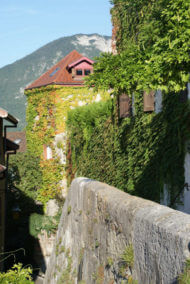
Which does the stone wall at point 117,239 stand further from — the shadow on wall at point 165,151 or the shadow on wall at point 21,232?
the shadow on wall at point 21,232

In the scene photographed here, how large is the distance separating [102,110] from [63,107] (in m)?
8.01

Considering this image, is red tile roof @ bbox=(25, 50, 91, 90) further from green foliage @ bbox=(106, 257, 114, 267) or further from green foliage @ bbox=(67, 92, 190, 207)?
green foliage @ bbox=(106, 257, 114, 267)

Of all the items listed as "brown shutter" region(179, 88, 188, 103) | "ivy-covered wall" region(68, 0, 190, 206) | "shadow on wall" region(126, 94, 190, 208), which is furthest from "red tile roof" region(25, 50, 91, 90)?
"brown shutter" region(179, 88, 188, 103)

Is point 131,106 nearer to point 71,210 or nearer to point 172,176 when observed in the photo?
point 172,176

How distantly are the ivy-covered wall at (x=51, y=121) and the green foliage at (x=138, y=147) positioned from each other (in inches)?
173

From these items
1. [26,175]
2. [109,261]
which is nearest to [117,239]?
[109,261]

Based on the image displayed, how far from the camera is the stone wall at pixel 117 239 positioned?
11.9 feet

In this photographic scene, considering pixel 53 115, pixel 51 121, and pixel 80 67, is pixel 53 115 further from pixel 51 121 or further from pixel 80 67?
pixel 80 67

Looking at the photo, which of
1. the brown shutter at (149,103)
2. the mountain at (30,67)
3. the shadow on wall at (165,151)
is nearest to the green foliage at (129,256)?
the shadow on wall at (165,151)

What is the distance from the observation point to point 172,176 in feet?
33.3

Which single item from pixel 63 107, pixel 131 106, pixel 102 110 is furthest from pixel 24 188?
pixel 131 106

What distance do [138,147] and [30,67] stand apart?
122m

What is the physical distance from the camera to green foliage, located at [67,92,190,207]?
32.6 ft

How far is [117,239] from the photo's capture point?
5.25 meters
